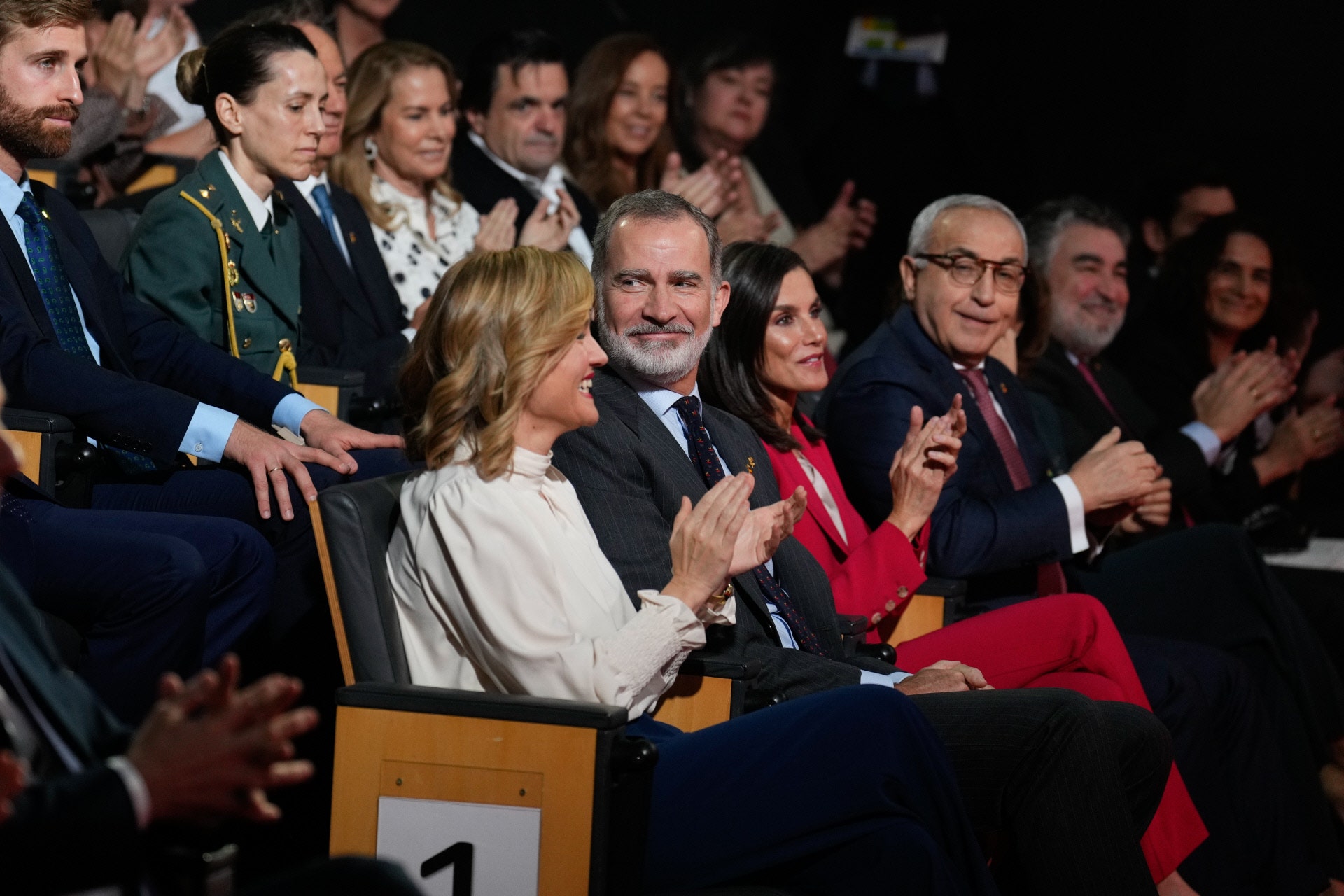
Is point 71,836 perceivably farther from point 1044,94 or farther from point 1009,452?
point 1044,94

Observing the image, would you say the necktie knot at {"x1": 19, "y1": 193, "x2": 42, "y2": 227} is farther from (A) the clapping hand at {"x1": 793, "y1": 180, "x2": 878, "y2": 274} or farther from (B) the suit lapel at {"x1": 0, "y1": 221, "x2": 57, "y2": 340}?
(A) the clapping hand at {"x1": 793, "y1": 180, "x2": 878, "y2": 274}

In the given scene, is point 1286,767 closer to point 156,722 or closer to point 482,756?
point 482,756

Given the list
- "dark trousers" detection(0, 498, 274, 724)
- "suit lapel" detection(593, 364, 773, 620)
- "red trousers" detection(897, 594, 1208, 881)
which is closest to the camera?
"dark trousers" detection(0, 498, 274, 724)

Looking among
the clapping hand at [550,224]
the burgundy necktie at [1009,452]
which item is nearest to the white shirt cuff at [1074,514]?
the burgundy necktie at [1009,452]

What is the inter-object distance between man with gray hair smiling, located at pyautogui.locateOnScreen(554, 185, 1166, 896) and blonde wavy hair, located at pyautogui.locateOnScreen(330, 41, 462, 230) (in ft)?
5.01

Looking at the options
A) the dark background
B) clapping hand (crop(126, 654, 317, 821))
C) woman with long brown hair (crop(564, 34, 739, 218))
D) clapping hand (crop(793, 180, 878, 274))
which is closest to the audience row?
clapping hand (crop(126, 654, 317, 821))

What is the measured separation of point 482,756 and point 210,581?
83 cm

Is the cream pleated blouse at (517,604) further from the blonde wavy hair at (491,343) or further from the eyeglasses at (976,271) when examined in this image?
the eyeglasses at (976,271)

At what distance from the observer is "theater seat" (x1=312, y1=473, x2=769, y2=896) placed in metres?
1.95

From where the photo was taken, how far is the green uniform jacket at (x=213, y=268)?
10.2 feet

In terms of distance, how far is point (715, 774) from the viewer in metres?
2.10

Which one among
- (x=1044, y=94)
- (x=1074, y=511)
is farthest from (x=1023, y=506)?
(x=1044, y=94)

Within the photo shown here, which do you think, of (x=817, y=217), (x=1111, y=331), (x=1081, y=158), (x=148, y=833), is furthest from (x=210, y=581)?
(x=1081, y=158)

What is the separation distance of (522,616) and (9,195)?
140 cm
